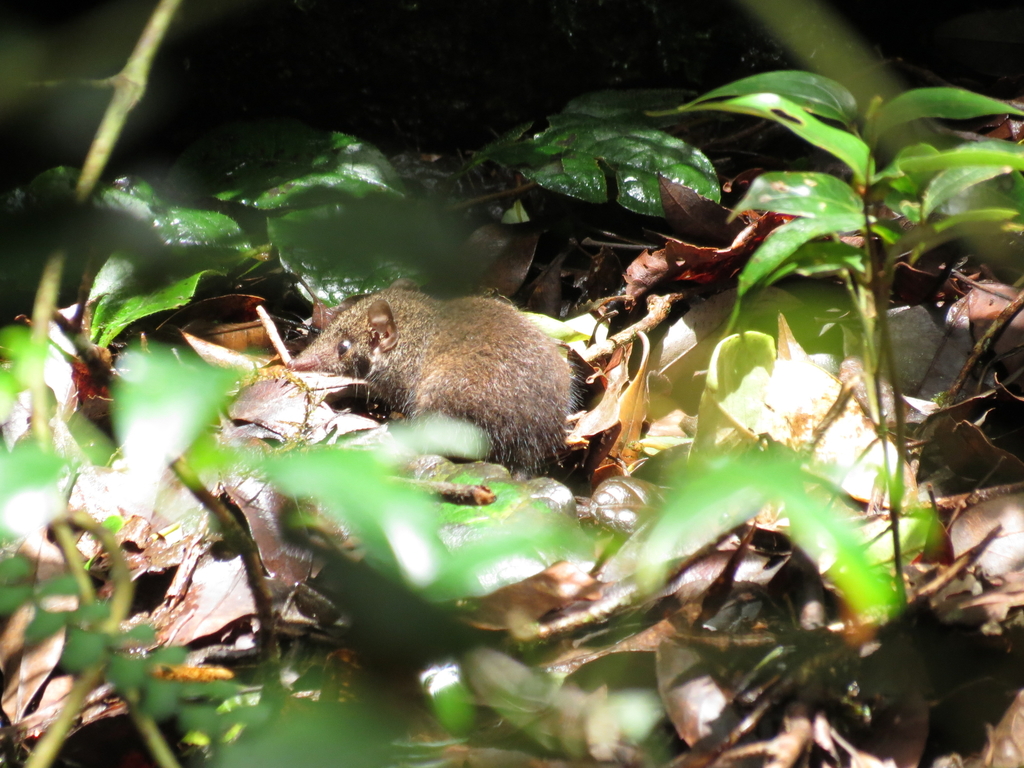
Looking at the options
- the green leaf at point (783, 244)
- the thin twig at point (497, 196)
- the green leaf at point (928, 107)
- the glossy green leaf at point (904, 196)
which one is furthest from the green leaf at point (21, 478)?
the thin twig at point (497, 196)

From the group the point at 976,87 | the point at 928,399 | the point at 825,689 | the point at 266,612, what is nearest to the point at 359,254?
the point at 266,612

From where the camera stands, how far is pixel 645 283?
374 cm

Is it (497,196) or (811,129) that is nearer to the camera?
(811,129)

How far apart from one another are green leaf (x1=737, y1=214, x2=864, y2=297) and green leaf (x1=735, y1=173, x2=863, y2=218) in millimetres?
23

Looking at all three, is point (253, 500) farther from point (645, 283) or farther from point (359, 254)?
point (645, 283)

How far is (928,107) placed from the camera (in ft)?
5.23

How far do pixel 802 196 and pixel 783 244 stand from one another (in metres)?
0.12

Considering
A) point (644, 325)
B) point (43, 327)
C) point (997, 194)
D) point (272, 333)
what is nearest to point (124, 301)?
point (272, 333)

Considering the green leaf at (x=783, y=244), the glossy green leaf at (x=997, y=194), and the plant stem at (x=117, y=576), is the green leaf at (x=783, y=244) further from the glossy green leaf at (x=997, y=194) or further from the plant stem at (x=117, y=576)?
the plant stem at (x=117, y=576)

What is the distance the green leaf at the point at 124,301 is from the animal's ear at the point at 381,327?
3.03ft

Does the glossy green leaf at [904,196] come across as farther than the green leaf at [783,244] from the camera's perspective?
Yes

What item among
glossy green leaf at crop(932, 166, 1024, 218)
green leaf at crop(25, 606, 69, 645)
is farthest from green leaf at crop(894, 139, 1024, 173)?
green leaf at crop(25, 606, 69, 645)

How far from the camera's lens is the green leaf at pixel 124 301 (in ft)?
12.2

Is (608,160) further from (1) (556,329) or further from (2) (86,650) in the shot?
(2) (86,650)
